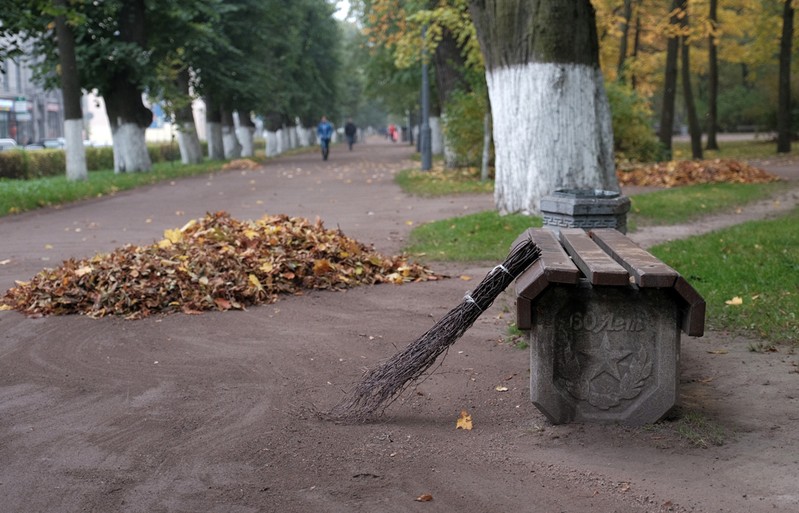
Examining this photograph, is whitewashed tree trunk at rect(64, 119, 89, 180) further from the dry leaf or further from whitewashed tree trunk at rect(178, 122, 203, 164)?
the dry leaf

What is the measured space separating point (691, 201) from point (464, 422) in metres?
11.9

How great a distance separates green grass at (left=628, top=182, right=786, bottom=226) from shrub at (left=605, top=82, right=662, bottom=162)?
6.05 m

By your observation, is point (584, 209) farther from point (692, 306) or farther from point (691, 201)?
point (691, 201)

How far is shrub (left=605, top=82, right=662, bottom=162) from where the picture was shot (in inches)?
973

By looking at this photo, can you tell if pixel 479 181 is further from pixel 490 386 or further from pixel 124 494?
pixel 124 494

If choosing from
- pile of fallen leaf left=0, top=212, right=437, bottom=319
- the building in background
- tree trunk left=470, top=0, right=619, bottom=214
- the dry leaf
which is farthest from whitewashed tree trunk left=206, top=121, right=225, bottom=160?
the dry leaf

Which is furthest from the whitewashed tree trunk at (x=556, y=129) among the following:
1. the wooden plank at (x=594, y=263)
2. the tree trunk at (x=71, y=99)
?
the tree trunk at (x=71, y=99)

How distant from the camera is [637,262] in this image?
461 centimetres

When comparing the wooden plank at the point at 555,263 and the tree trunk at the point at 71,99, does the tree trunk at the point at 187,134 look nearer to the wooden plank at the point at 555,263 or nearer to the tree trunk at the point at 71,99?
the tree trunk at the point at 71,99

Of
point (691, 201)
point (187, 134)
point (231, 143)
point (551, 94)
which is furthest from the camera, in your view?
point (231, 143)

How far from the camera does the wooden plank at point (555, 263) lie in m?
4.34

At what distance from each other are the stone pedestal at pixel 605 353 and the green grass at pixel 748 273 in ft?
6.60

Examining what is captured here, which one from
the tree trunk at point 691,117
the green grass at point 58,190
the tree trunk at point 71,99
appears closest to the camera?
the green grass at point 58,190

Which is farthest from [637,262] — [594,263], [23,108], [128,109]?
[23,108]
